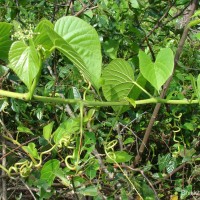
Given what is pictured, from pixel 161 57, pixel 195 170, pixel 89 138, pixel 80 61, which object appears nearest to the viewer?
pixel 80 61

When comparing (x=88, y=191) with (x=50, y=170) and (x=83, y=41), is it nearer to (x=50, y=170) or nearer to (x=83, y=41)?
(x=50, y=170)

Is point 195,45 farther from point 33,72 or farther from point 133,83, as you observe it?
point 33,72

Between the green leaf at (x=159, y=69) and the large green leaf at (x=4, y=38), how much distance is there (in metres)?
0.21

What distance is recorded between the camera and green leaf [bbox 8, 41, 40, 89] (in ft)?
1.79

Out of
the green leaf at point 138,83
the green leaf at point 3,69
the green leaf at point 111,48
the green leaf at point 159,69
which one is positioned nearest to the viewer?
the green leaf at point 159,69

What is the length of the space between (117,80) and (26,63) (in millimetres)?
252

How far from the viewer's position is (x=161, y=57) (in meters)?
0.69

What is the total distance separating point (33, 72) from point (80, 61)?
2.4 inches

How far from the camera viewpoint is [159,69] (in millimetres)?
674

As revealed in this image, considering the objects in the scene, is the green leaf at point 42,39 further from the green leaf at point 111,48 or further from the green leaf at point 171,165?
the green leaf at point 171,165

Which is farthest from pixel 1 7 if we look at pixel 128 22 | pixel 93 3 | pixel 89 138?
pixel 89 138

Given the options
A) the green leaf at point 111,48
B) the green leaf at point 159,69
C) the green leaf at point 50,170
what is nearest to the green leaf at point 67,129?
the green leaf at point 50,170

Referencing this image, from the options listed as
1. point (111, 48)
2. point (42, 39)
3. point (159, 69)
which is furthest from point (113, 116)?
point (42, 39)

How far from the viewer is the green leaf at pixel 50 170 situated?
0.86 m
